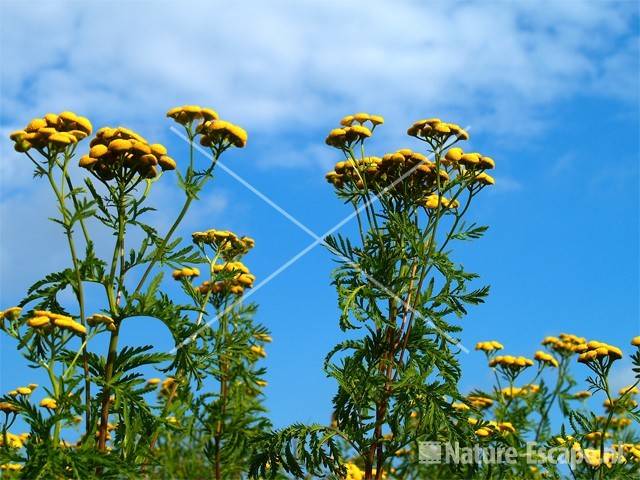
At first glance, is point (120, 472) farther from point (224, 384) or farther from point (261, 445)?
point (224, 384)

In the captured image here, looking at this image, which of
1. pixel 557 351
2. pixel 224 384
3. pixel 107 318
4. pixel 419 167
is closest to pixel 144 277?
pixel 107 318

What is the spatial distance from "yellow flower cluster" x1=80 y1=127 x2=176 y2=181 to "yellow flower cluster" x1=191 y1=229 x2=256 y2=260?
2989mm

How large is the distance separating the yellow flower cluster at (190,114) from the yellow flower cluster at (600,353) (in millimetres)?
4651

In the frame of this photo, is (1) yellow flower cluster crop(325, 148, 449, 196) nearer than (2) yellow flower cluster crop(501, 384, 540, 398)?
Yes

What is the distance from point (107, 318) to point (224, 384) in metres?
4.16

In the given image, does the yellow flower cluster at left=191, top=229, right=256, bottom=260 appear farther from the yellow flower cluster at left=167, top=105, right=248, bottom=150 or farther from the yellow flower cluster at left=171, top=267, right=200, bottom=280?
the yellow flower cluster at left=167, top=105, right=248, bottom=150

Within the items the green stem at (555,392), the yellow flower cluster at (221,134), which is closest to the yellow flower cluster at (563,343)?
the green stem at (555,392)

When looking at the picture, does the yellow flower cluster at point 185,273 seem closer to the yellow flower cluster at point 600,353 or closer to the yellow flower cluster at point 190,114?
the yellow flower cluster at point 190,114

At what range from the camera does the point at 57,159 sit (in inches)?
290

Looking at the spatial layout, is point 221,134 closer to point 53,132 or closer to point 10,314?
point 53,132

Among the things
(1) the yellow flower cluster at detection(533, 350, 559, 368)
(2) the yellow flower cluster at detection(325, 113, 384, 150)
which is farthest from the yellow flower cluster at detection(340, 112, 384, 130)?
(1) the yellow flower cluster at detection(533, 350, 559, 368)

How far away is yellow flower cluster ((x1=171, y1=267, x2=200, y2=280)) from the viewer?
10484 millimetres

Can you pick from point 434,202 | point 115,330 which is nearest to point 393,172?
point 434,202

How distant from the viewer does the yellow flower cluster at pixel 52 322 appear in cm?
677
